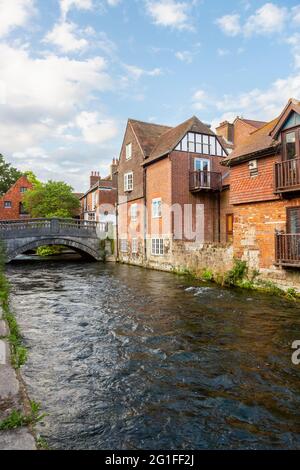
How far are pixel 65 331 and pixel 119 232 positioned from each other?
20.6m

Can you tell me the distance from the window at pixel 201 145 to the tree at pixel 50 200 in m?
19.5

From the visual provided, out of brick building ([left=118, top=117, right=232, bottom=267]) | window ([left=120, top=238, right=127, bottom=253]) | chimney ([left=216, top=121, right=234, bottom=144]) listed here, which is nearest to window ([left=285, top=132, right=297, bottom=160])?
brick building ([left=118, top=117, right=232, bottom=267])

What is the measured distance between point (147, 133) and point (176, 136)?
14.9 feet

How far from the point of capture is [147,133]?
26.5 metres

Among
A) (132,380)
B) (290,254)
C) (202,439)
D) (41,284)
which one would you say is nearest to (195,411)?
(202,439)

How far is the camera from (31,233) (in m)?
26.4

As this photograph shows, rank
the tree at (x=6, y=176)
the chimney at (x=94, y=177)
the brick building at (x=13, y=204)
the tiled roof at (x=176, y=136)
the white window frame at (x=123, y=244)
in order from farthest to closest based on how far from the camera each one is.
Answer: the tree at (x=6, y=176), the brick building at (x=13, y=204), the chimney at (x=94, y=177), the white window frame at (x=123, y=244), the tiled roof at (x=176, y=136)

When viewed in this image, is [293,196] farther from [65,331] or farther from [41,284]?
[41,284]

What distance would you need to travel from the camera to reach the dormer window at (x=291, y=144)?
1203 centimetres

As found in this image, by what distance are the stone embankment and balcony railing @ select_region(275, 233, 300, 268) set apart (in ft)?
33.4

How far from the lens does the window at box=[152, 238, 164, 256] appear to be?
71.7 ft

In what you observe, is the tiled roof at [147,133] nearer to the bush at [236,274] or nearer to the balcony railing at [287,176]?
the bush at [236,274]

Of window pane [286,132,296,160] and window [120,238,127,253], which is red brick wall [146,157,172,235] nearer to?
window [120,238,127,253]

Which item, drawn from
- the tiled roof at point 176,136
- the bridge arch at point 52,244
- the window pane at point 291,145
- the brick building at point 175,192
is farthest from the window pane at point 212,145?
the bridge arch at point 52,244
